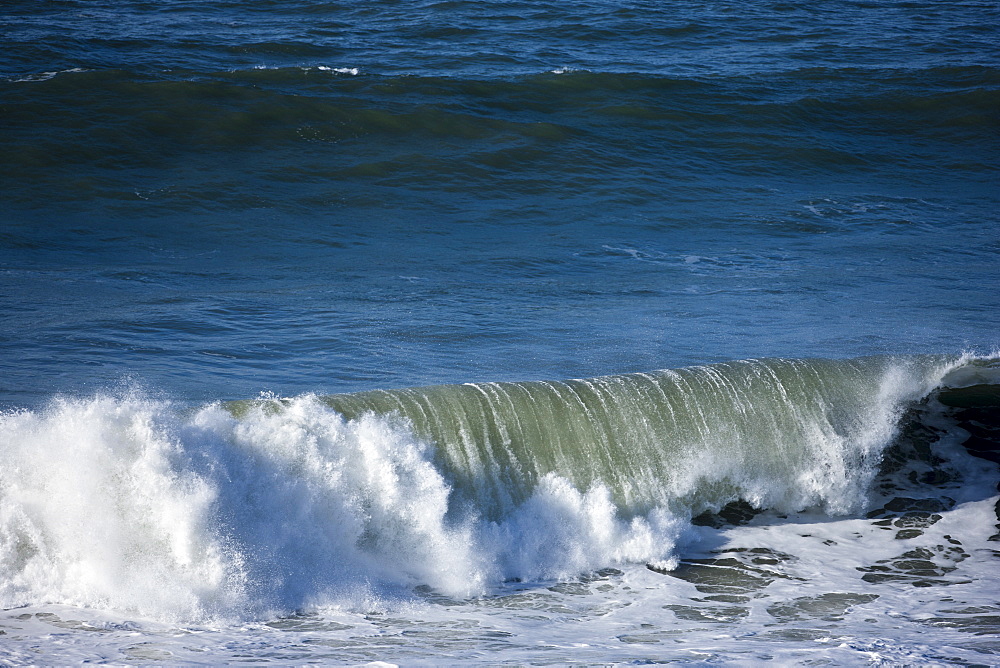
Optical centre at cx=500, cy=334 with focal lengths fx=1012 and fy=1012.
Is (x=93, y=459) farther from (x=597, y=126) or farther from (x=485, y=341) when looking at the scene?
(x=597, y=126)

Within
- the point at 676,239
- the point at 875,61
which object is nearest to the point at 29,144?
the point at 676,239

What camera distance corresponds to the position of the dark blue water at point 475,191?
9680mm

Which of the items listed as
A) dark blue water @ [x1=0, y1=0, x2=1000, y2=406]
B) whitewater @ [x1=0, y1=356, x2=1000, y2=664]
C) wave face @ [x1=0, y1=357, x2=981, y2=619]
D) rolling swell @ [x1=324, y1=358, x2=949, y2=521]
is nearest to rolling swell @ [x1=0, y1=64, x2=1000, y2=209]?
dark blue water @ [x1=0, y1=0, x2=1000, y2=406]

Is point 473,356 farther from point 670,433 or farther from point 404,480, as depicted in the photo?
point 404,480

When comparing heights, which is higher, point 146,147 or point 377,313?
point 146,147

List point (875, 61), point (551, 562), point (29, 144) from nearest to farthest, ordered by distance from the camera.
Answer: point (551, 562) → point (29, 144) → point (875, 61)

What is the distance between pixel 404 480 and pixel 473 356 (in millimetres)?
2180

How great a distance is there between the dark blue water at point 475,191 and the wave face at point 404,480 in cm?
76

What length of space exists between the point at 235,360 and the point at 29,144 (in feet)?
24.4

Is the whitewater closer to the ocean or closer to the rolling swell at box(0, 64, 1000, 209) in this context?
the ocean

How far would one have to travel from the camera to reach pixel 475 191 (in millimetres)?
15180

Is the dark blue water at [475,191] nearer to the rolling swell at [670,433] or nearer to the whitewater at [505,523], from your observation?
the rolling swell at [670,433]

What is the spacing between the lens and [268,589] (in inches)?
250

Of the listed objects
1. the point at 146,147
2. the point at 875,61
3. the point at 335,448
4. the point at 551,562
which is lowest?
the point at 551,562
